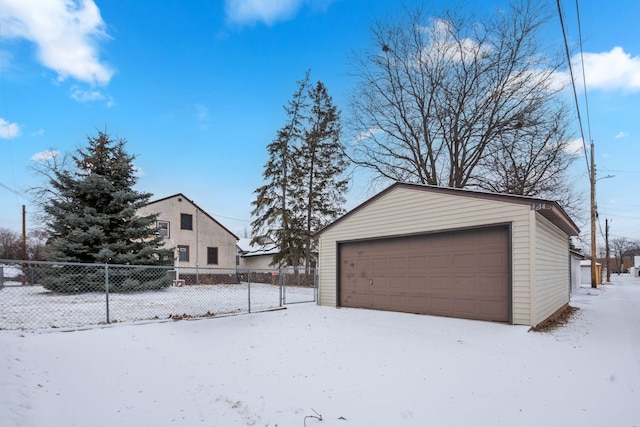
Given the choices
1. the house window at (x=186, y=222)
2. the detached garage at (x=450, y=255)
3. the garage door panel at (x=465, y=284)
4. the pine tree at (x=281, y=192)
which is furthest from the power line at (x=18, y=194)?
the garage door panel at (x=465, y=284)

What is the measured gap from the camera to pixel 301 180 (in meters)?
24.6

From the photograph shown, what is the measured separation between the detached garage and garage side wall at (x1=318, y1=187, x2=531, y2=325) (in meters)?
0.02

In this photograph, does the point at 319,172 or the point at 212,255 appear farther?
the point at 212,255

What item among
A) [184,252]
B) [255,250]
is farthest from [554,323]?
[255,250]

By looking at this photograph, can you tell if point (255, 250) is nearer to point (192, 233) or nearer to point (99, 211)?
point (192, 233)

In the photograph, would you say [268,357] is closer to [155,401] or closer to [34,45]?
[155,401]

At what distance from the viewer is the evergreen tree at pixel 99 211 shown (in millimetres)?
13766

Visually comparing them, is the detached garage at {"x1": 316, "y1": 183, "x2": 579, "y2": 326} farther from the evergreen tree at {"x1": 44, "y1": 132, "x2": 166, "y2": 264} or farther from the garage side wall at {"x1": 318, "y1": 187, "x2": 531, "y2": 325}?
the evergreen tree at {"x1": 44, "y1": 132, "x2": 166, "y2": 264}

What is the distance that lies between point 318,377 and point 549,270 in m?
7.14

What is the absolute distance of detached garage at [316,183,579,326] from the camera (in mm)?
7391

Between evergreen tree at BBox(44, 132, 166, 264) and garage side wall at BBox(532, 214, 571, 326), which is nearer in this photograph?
garage side wall at BBox(532, 214, 571, 326)

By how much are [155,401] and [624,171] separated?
2764cm

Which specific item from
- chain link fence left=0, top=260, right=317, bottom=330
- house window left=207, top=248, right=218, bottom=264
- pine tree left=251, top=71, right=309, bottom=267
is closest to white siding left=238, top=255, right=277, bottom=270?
house window left=207, top=248, right=218, bottom=264

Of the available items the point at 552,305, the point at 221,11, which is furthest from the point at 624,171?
the point at 221,11
